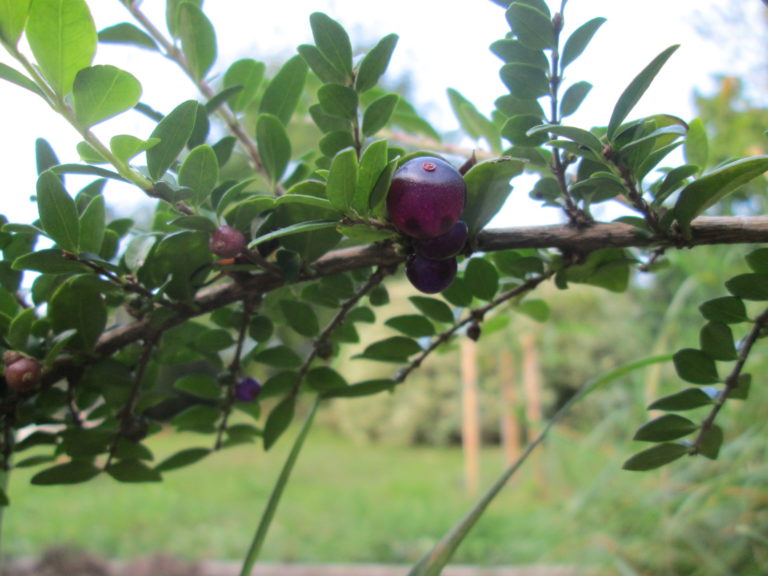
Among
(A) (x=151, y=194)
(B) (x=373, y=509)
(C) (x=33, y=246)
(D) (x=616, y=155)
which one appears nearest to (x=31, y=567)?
(C) (x=33, y=246)

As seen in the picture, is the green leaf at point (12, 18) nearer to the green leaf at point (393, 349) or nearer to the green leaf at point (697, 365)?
the green leaf at point (393, 349)

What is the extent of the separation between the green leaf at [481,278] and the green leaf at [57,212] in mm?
210

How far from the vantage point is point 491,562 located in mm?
1761

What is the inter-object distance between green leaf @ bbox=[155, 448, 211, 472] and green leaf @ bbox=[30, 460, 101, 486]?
0.16ft

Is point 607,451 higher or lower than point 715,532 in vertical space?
lower

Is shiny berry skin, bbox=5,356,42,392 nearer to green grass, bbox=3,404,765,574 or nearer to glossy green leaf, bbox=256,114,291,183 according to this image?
glossy green leaf, bbox=256,114,291,183

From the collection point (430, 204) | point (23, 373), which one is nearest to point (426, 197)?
point (430, 204)

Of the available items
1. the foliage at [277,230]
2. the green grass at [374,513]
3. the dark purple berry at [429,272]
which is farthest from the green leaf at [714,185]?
the green grass at [374,513]

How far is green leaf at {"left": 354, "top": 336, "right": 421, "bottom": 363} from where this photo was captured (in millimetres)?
395

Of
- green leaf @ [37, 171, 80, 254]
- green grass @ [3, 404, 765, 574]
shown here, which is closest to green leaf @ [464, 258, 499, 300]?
green leaf @ [37, 171, 80, 254]

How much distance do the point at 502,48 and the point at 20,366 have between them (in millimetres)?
278

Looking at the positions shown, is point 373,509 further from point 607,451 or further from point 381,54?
point 381,54

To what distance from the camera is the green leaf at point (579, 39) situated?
277 millimetres

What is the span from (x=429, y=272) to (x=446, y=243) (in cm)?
2
